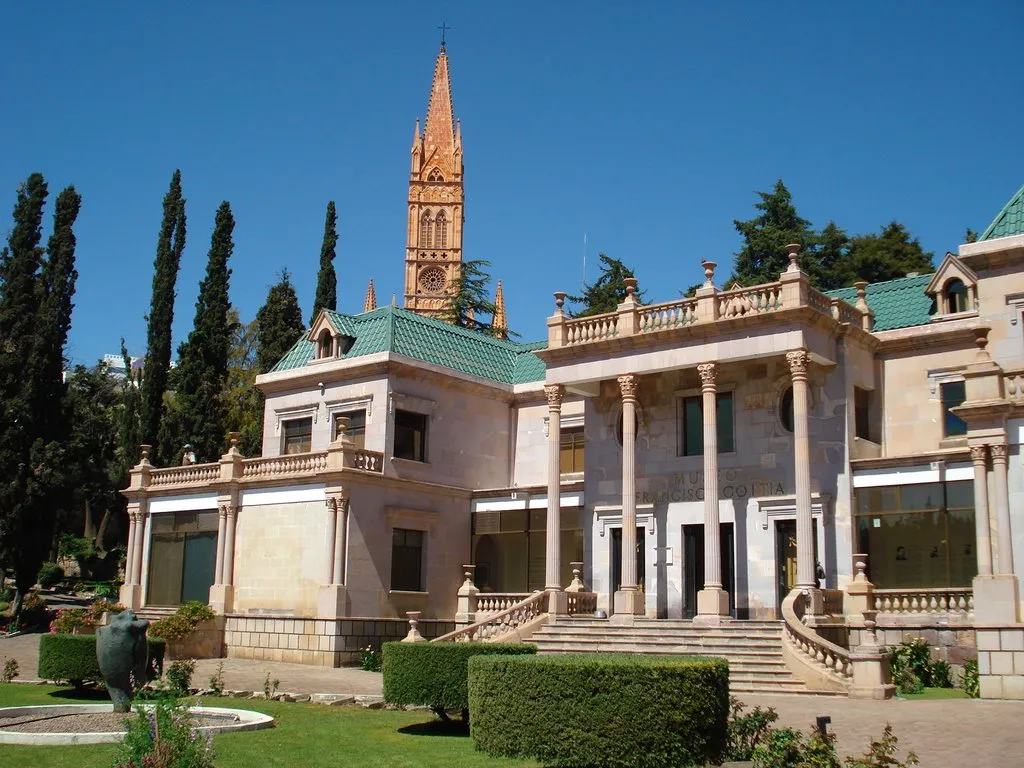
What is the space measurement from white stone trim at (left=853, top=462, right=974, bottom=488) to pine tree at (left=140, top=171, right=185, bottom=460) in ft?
101

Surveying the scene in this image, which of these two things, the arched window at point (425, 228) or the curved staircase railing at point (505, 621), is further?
the arched window at point (425, 228)

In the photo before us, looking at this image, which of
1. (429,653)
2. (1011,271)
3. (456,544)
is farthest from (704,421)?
(429,653)

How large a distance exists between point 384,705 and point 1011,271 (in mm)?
18001

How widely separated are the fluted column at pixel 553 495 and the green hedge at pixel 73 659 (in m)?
11.7

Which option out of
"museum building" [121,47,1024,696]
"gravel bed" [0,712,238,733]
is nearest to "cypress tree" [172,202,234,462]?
"museum building" [121,47,1024,696]

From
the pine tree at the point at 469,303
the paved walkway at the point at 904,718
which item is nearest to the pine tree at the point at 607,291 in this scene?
the pine tree at the point at 469,303

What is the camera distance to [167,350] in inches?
1965

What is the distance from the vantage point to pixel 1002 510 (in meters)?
21.9

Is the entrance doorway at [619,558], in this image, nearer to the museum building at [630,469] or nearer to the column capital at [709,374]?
the museum building at [630,469]

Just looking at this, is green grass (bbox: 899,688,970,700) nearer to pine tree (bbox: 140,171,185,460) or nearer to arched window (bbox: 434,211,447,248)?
pine tree (bbox: 140,171,185,460)

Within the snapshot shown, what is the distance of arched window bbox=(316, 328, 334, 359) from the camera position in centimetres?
3838

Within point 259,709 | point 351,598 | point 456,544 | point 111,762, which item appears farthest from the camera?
point 456,544

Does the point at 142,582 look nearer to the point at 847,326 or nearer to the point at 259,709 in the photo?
the point at 259,709

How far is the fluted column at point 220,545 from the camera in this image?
35844 mm
